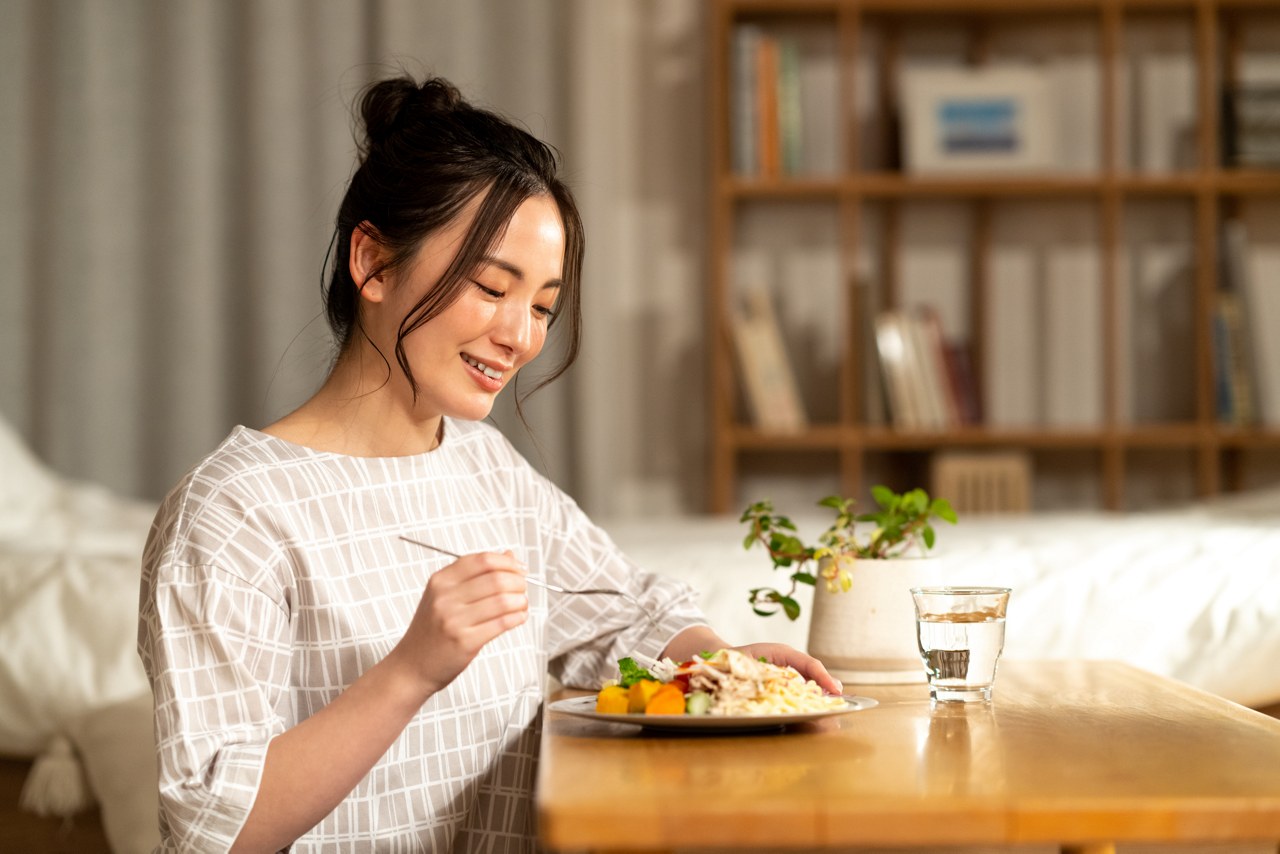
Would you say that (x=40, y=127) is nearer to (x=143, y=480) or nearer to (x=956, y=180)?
(x=143, y=480)

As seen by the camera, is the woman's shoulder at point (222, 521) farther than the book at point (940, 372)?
No

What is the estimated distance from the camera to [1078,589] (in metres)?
1.44

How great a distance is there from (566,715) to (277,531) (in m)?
0.27

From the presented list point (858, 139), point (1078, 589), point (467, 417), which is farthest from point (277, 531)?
point (858, 139)

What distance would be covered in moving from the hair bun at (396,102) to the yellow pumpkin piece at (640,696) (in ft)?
1.87

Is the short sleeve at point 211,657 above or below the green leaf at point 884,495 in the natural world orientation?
below

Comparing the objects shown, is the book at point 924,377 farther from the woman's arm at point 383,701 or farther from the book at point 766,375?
the woman's arm at point 383,701

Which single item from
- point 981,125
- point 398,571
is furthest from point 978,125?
point 398,571

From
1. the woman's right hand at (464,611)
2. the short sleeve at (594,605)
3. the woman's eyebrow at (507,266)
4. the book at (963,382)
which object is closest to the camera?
the woman's right hand at (464,611)

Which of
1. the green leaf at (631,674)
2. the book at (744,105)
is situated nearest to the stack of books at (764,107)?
the book at (744,105)

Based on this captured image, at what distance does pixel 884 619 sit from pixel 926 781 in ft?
1.27

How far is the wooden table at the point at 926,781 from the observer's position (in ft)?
2.01

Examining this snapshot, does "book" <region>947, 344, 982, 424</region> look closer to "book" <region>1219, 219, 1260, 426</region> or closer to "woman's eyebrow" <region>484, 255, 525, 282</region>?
"book" <region>1219, 219, 1260, 426</region>

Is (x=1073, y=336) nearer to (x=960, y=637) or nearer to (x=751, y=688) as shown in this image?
(x=960, y=637)
